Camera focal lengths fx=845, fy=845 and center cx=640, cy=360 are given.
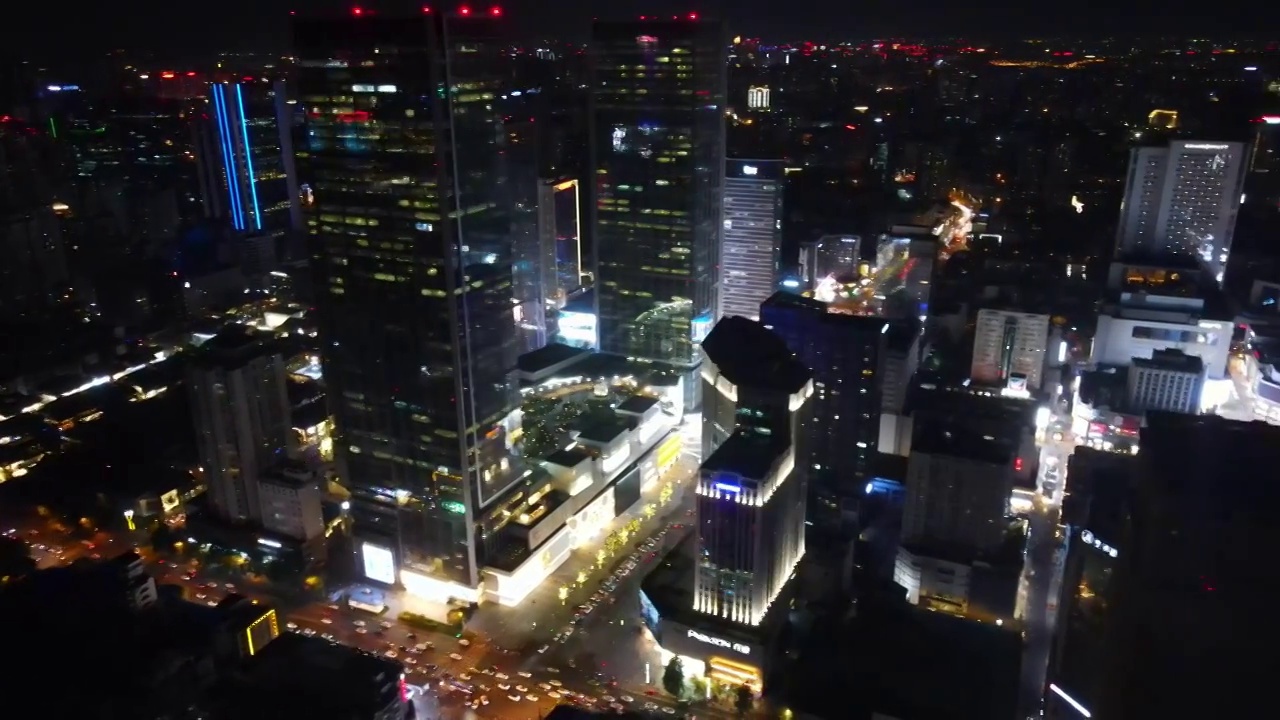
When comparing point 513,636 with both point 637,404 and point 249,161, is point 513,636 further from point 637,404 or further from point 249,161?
point 249,161

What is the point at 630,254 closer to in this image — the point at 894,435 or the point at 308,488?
the point at 894,435

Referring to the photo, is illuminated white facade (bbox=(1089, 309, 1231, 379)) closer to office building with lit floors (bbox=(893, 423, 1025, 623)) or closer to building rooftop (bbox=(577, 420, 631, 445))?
office building with lit floors (bbox=(893, 423, 1025, 623))

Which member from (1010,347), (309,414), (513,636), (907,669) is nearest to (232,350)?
(309,414)

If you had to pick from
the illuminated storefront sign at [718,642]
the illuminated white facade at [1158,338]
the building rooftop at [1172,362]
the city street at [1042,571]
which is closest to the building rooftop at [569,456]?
the illuminated storefront sign at [718,642]

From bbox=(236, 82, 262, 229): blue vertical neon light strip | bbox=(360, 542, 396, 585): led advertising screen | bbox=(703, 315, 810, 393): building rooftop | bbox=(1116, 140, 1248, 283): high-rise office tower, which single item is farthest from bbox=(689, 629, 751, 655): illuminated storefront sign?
bbox=(236, 82, 262, 229): blue vertical neon light strip

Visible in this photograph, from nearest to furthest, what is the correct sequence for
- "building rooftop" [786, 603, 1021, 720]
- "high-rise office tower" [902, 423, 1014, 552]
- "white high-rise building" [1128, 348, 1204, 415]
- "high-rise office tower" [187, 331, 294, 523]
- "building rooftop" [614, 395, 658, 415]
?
"building rooftop" [786, 603, 1021, 720]
"high-rise office tower" [902, 423, 1014, 552]
"high-rise office tower" [187, 331, 294, 523]
"white high-rise building" [1128, 348, 1204, 415]
"building rooftop" [614, 395, 658, 415]

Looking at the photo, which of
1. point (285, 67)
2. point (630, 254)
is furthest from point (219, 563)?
point (285, 67)
